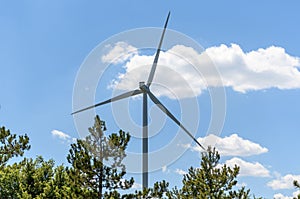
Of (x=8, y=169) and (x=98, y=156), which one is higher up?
(x=8, y=169)

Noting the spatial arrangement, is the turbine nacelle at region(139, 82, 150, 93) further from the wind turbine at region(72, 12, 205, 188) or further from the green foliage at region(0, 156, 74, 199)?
the green foliage at region(0, 156, 74, 199)

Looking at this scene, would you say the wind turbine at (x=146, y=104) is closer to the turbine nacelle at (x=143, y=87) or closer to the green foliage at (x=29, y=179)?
the turbine nacelle at (x=143, y=87)

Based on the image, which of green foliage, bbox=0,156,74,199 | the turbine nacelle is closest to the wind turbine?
the turbine nacelle

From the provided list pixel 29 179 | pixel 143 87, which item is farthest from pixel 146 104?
pixel 29 179

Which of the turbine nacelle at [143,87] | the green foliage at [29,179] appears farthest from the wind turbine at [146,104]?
the green foliage at [29,179]

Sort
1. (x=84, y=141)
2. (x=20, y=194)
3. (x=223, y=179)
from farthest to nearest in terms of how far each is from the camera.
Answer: (x=20, y=194) → (x=84, y=141) → (x=223, y=179)

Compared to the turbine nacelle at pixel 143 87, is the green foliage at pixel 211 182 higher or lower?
lower

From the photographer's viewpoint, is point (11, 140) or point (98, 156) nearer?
point (98, 156)

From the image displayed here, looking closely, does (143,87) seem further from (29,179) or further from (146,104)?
(29,179)

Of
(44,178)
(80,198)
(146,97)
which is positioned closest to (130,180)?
(80,198)

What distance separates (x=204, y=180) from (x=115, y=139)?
6.06m

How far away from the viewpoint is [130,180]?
31.2m

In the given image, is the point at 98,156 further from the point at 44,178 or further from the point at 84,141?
the point at 44,178

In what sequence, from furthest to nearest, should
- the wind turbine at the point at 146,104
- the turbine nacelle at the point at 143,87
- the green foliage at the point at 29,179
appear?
the green foliage at the point at 29,179, the turbine nacelle at the point at 143,87, the wind turbine at the point at 146,104
